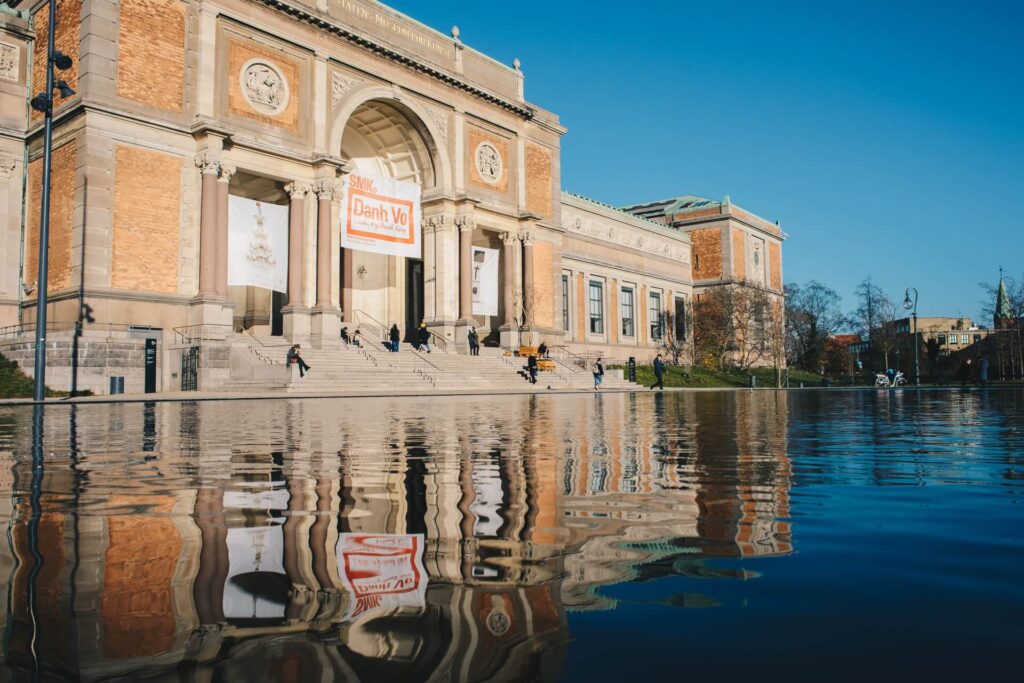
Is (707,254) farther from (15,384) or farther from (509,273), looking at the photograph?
(15,384)

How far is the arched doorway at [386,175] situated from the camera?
1403 inches

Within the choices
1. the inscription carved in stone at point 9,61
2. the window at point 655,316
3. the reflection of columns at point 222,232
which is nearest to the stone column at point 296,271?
the reflection of columns at point 222,232

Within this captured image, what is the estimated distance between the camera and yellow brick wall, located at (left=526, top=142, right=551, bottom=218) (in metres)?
40.3

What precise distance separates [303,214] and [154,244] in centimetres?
578

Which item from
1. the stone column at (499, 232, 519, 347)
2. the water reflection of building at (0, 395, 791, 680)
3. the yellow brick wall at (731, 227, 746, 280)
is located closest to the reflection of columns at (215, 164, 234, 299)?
the stone column at (499, 232, 519, 347)

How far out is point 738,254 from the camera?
2361 inches

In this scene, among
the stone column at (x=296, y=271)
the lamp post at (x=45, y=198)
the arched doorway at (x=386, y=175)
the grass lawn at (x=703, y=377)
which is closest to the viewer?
the lamp post at (x=45, y=198)

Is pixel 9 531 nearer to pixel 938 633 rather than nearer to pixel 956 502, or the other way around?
pixel 938 633

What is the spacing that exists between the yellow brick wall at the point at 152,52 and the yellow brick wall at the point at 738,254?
139ft

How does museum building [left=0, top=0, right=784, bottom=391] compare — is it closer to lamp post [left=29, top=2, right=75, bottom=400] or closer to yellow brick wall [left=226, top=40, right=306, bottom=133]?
yellow brick wall [left=226, top=40, right=306, bottom=133]

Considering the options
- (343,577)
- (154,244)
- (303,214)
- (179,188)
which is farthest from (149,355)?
(343,577)

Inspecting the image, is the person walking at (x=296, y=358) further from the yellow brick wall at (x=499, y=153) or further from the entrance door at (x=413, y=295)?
the yellow brick wall at (x=499, y=153)

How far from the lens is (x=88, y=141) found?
79.1ft

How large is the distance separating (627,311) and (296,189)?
28.2m
